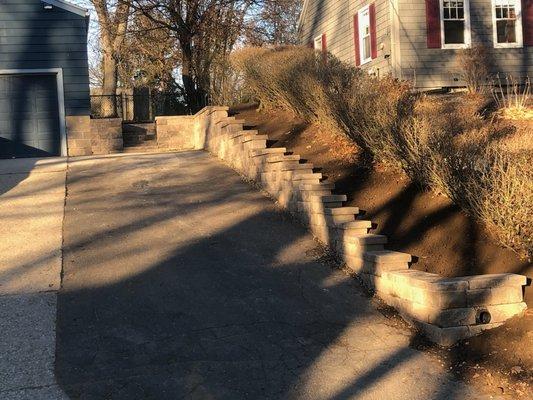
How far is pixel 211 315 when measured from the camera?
19.7 feet

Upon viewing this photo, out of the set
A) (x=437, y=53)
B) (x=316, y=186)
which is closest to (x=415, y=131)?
(x=316, y=186)

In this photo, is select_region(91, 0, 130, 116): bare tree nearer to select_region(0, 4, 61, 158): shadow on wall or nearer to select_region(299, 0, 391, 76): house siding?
select_region(0, 4, 61, 158): shadow on wall

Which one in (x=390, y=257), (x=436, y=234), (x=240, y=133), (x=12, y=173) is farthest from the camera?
(x=12, y=173)

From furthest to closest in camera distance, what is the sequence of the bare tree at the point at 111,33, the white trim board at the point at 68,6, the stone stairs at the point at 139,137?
the bare tree at the point at 111,33 < the stone stairs at the point at 139,137 < the white trim board at the point at 68,6

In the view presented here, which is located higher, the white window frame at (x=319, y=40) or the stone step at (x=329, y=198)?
the white window frame at (x=319, y=40)

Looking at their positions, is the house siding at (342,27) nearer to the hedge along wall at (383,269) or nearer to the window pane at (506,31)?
the window pane at (506,31)

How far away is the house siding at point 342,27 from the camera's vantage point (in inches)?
693

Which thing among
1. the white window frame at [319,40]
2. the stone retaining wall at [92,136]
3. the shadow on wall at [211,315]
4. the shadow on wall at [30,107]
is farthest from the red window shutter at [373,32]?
the shadow on wall at [211,315]

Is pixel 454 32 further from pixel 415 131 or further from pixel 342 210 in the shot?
pixel 342 210

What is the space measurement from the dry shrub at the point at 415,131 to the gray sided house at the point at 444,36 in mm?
4398

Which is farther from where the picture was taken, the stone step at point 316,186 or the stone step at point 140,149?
the stone step at point 140,149

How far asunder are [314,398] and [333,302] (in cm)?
186

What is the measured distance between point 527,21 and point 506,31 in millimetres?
630

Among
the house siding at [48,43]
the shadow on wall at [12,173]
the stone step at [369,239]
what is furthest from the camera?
the house siding at [48,43]
